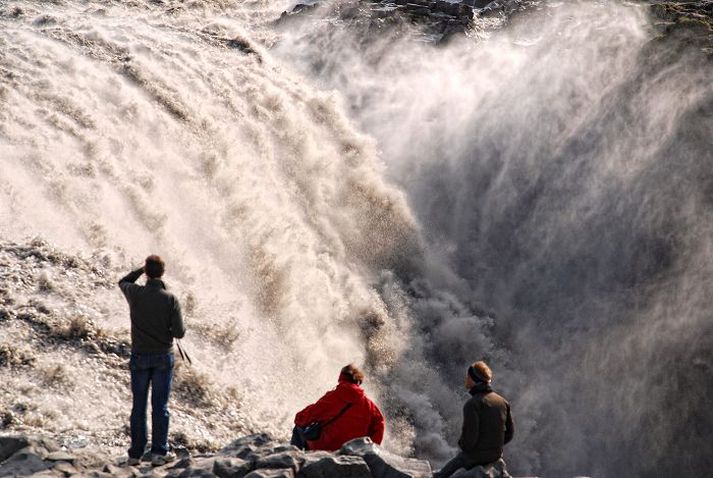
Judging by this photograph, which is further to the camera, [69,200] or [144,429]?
[69,200]

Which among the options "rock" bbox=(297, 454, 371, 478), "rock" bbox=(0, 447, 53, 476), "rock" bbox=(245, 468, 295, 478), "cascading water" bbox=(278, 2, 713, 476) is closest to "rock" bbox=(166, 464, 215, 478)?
"rock" bbox=(245, 468, 295, 478)

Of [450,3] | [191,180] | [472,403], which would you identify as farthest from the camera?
[450,3]

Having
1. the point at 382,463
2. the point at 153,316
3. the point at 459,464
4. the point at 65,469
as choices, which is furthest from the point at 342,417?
the point at 65,469

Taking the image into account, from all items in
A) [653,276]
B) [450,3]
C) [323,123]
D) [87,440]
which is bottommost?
[87,440]

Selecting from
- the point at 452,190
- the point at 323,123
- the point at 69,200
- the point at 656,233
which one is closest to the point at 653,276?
the point at 656,233

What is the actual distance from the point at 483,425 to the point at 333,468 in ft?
5.19

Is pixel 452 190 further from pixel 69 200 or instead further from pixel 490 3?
pixel 69 200

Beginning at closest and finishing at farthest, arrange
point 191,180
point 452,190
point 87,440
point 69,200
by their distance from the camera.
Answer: point 87,440
point 69,200
point 191,180
point 452,190

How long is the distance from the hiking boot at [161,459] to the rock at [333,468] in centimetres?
162

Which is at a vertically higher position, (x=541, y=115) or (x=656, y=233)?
(x=541, y=115)

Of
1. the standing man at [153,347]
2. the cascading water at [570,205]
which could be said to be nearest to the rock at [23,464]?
the standing man at [153,347]

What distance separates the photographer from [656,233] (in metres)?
23.6

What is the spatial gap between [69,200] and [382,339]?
298 inches

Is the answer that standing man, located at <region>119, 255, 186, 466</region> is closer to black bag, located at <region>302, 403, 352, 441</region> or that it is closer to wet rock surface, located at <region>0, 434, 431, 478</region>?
wet rock surface, located at <region>0, 434, 431, 478</region>
